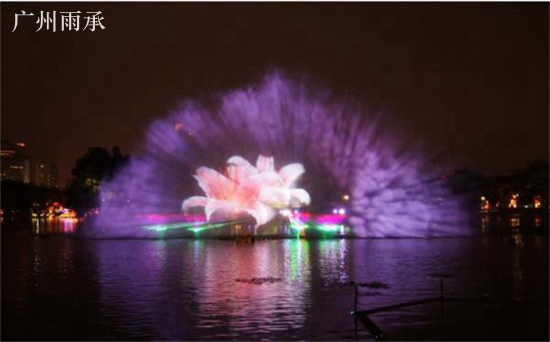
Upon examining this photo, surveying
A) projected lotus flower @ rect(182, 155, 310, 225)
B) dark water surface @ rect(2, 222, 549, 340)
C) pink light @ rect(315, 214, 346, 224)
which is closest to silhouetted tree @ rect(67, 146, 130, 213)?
projected lotus flower @ rect(182, 155, 310, 225)

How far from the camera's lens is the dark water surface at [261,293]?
1481 centimetres

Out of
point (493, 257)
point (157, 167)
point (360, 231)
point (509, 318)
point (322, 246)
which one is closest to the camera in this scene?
→ point (509, 318)

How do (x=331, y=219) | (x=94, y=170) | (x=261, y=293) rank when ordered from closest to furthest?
1. (x=261, y=293)
2. (x=331, y=219)
3. (x=94, y=170)

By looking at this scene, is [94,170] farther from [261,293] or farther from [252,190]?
[261,293]

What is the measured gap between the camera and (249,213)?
70.0 m

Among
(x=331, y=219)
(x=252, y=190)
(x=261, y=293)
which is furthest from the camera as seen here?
(x=331, y=219)

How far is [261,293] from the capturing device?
1966cm

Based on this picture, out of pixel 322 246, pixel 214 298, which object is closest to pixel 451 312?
pixel 214 298

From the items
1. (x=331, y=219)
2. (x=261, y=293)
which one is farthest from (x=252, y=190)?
(x=261, y=293)

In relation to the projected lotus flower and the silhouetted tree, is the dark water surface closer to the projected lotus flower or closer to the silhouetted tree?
the projected lotus flower

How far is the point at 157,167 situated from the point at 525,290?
61780mm

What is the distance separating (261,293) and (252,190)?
4889cm

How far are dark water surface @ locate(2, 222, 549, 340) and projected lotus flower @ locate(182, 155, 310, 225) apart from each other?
31.7 metres

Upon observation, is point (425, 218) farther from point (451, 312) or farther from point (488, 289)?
point (451, 312)
